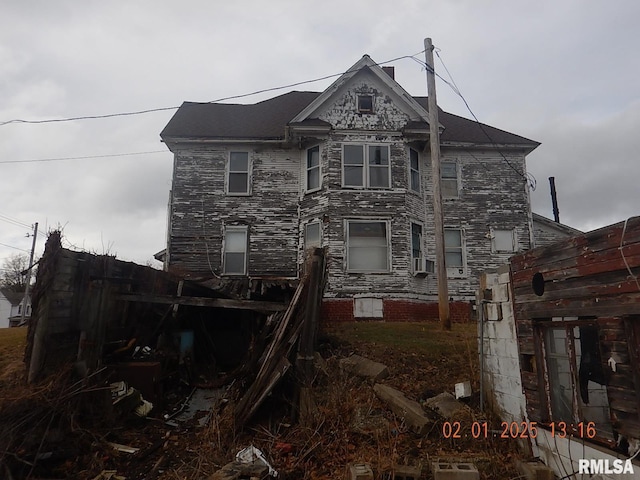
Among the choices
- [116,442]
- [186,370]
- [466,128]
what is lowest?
[116,442]

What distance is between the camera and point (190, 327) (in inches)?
461

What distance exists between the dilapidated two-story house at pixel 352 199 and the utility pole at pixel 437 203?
350cm

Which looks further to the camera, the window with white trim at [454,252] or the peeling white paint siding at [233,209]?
the window with white trim at [454,252]

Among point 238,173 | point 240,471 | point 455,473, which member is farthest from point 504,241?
point 240,471

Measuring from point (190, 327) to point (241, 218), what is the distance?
668cm

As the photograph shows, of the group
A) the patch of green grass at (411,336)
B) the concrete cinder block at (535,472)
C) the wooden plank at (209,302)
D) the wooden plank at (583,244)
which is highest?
the wooden plank at (583,244)

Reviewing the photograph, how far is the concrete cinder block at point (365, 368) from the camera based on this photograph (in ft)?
27.9

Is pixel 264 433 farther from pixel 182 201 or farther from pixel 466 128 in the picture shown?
pixel 466 128

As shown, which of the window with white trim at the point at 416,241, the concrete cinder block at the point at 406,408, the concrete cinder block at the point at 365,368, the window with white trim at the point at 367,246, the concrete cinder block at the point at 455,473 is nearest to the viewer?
the concrete cinder block at the point at 455,473

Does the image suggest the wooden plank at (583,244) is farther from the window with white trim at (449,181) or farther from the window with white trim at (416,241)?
the window with white trim at (449,181)

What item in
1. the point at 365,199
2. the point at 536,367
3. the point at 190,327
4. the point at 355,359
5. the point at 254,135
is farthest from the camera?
the point at 254,135

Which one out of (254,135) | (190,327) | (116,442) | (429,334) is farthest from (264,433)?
(254,135)

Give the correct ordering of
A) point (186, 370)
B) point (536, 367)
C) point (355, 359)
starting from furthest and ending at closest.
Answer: point (186, 370)
point (355, 359)
point (536, 367)

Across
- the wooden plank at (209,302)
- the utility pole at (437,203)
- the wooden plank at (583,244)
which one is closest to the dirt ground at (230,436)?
the wooden plank at (209,302)
